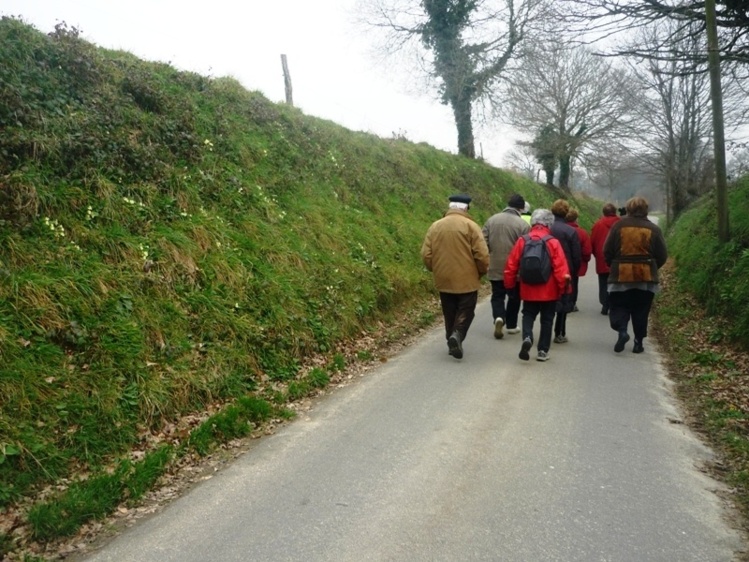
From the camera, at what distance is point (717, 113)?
11.0 m

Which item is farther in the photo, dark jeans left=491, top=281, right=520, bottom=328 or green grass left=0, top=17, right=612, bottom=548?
dark jeans left=491, top=281, right=520, bottom=328

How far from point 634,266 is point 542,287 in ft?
4.82

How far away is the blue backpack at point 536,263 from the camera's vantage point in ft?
25.7

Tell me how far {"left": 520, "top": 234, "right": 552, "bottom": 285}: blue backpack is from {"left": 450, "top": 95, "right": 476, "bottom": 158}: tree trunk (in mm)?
21931

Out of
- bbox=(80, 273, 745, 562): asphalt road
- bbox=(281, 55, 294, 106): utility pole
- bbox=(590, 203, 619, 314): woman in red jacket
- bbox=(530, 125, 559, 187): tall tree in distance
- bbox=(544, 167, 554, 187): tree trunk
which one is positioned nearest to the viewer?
bbox=(80, 273, 745, 562): asphalt road

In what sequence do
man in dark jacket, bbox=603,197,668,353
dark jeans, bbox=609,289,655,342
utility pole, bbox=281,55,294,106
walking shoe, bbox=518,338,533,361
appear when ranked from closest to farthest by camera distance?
walking shoe, bbox=518,338,533,361 → man in dark jacket, bbox=603,197,668,353 → dark jeans, bbox=609,289,655,342 → utility pole, bbox=281,55,294,106

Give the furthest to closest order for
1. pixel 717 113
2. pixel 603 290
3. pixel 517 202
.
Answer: pixel 603 290, pixel 717 113, pixel 517 202

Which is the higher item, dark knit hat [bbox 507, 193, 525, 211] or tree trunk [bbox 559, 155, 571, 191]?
tree trunk [bbox 559, 155, 571, 191]

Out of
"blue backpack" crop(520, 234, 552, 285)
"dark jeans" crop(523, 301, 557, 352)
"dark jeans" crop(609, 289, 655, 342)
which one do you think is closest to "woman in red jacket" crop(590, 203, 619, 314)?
"dark jeans" crop(609, 289, 655, 342)

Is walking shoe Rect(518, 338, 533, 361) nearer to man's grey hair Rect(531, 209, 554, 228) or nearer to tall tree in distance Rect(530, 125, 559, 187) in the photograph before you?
man's grey hair Rect(531, 209, 554, 228)

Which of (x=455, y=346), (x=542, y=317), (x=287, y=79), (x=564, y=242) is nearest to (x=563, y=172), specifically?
(x=287, y=79)

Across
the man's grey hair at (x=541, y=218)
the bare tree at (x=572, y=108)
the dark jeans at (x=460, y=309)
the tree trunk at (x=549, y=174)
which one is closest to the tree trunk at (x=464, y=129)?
the bare tree at (x=572, y=108)

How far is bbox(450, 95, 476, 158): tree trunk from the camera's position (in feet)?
94.0

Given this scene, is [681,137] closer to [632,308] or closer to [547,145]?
[547,145]
